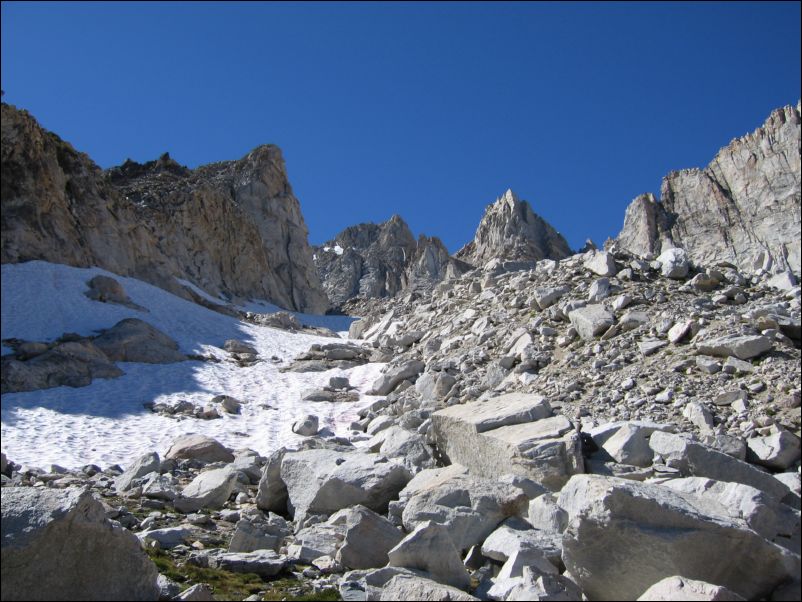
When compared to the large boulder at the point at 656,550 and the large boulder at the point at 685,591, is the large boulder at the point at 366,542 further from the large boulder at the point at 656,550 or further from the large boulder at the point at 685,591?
the large boulder at the point at 685,591

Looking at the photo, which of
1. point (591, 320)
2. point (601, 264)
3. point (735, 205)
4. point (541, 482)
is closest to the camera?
point (541, 482)

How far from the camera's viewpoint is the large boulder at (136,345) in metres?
26.2

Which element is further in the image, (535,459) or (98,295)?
(98,295)

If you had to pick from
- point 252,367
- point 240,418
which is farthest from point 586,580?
point 252,367

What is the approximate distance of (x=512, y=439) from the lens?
965 centimetres

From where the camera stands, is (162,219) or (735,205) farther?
(735,205)

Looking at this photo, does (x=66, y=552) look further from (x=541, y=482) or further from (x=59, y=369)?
(x=59, y=369)

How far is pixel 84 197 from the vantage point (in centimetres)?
4362

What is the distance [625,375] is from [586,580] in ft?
28.3

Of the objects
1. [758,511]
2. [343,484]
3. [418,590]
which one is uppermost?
[343,484]

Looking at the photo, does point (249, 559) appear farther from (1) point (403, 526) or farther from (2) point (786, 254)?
(2) point (786, 254)

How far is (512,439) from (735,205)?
128408 millimetres

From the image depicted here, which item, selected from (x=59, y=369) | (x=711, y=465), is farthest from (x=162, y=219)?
(x=711, y=465)

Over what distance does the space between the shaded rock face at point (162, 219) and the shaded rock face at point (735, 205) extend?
6912cm
